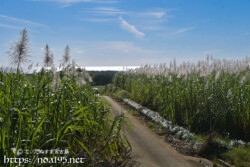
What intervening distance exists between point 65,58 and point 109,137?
8.82ft

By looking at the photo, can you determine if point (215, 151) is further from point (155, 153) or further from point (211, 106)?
point (211, 106)

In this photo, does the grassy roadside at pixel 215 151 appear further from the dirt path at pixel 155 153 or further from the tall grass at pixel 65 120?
the tall grass at pixel 65 120

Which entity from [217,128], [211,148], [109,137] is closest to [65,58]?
[109,137]

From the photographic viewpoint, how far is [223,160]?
4.55 m

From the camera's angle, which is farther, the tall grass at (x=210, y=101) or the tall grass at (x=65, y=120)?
the tall grass at (x=210, y=101)

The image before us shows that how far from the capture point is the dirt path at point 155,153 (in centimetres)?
437

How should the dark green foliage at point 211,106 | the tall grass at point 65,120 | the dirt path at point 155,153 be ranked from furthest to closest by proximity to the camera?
the dark green foliage at point 211,106 < the dirt path at point 155,153 < the tall grass at point 65,120

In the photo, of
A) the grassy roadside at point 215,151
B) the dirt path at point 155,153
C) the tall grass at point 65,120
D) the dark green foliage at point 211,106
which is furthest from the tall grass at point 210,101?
the tall grass at point 65,120

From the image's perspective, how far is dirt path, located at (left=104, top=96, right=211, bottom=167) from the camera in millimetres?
4367

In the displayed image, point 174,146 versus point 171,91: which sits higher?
point 171,91

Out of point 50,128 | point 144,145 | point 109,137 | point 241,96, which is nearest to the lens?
point 50,128

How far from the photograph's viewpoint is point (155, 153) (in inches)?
190

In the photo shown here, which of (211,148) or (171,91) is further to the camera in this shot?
(171,91)

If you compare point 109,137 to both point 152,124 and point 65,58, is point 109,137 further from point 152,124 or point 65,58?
point 152,124
